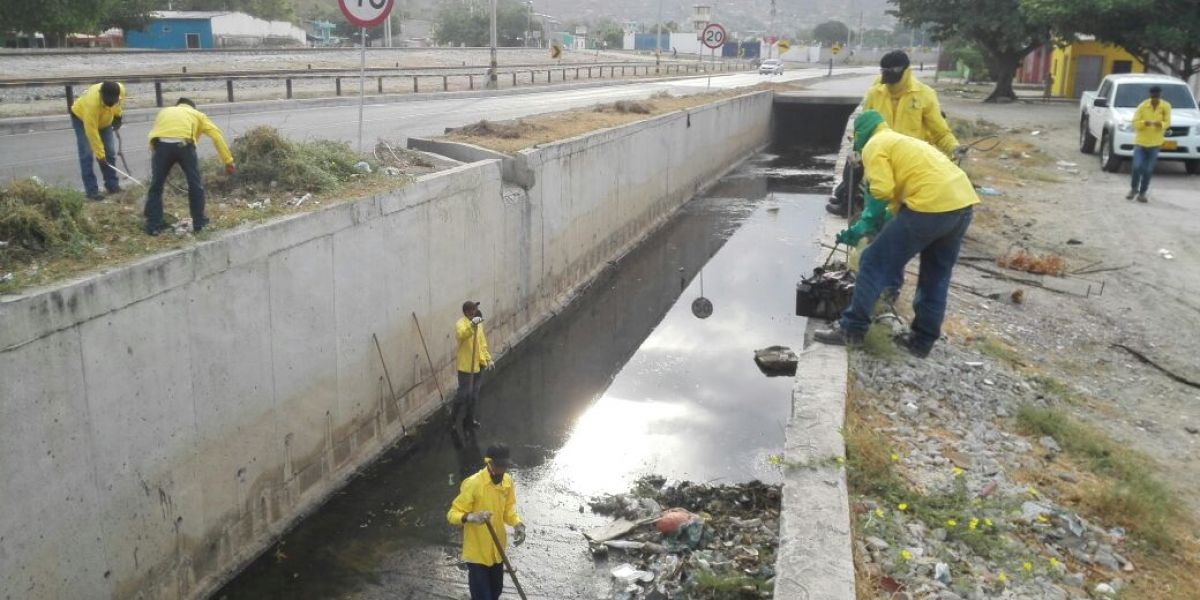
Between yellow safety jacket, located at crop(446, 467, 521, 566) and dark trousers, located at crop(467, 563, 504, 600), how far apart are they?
0.29 ft

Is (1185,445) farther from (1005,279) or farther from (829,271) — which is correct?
(1005,279)

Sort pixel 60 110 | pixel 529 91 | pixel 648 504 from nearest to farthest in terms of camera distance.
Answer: pixel 648 504
pixel 60 110
pixel 529 91

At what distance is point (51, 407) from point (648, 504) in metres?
4.73

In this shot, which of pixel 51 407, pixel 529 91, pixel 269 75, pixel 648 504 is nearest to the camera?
pixel 51 407

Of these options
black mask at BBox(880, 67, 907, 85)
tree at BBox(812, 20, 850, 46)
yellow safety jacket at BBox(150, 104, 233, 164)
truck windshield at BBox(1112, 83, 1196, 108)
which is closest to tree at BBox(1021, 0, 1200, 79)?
truck windshield at BBox(1112, 83, 1196, 108)

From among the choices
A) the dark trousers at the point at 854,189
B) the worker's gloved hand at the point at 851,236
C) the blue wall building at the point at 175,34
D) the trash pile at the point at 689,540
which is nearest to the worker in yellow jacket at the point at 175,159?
the trash pile at the point at 689,540

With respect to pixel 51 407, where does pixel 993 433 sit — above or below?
below

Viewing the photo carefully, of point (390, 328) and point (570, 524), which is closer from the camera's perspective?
point (570, 524)

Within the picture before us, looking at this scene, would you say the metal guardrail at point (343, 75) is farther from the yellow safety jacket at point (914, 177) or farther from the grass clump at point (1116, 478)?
the grass clump at point (1116, 478)

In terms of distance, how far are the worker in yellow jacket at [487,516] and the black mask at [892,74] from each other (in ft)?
16.8

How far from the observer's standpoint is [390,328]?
10.2 meters

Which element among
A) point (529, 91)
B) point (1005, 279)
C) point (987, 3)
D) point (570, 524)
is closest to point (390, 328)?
point (570, 524)

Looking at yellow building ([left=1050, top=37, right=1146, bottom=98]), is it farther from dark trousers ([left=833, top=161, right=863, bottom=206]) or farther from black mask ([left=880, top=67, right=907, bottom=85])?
black mask ([left=880, top=67, right=907, bottom=85])

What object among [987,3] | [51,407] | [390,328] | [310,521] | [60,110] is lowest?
[310,521]
